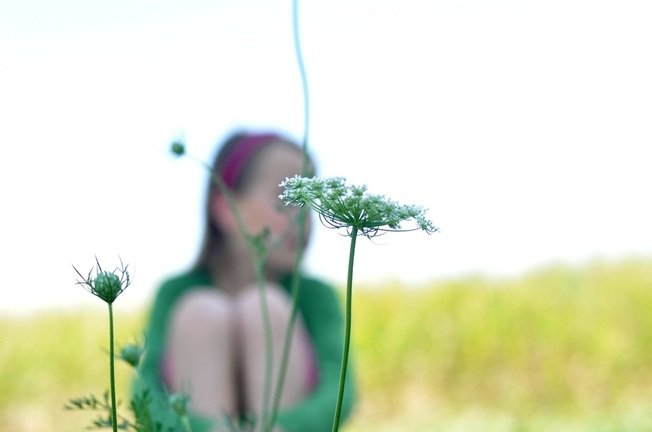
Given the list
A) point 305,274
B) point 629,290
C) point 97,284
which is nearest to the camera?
point 97,284

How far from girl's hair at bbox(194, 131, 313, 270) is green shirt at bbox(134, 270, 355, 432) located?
153 mm

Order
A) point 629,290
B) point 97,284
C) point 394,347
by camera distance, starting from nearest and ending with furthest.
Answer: point 97,284, point 394,347, point 629,290

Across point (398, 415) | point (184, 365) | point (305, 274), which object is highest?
point (305, 274)

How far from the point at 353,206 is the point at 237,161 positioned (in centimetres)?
173

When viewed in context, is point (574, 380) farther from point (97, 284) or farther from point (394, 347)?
point (97, 284)

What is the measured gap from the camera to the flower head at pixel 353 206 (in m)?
0.56

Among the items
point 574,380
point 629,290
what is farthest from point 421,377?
point 629,290

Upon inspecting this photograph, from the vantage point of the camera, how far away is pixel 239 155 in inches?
89.6

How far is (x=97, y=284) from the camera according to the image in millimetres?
589

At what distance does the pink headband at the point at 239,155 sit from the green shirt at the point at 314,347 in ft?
1.02

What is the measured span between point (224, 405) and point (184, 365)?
129mm

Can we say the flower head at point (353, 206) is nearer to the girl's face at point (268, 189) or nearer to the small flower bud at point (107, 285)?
the small flower bud at point (107, 285)

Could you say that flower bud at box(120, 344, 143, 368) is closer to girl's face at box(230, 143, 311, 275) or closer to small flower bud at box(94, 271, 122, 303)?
small flower bud at box(94, 271, 122, 303)

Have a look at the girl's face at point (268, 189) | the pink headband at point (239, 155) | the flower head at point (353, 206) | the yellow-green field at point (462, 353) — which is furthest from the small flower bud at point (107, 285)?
the yellow-green field at point (462, 353)
